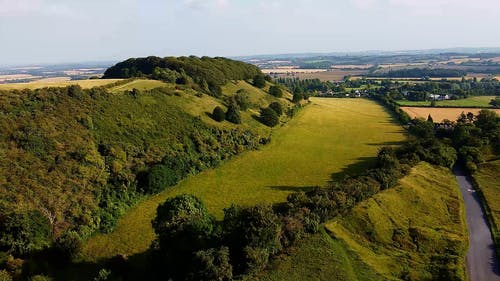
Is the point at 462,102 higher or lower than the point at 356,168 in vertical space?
higher

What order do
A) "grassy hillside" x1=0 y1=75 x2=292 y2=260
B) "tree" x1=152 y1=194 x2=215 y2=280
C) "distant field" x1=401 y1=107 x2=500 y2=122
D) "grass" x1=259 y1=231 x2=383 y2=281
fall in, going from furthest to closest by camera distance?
"distant field" x1=401 y1=107 x2=500 y2=122 < "grassy hillside" x1=0 y1=75 x2=292 y2=260 < "grass" x1=259 y1=231 x2=383 y2=281 < "tree" x1=152 y1=194 x2=215 y2=280

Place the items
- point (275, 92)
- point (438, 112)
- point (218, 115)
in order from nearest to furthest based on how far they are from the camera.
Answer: point (218, 115)
point (438, 112)
point (275, 92)

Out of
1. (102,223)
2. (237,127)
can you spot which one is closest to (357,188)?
(102,223)

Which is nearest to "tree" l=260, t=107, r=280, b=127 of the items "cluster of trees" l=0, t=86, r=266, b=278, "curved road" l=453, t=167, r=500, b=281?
"cluster of trees" l=0, t=86, r=266, b=278

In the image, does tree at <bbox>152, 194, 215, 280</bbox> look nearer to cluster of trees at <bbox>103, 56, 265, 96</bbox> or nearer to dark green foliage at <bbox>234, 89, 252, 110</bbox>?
dark green foliage at <bbox>234, 89, 252, 110</bbox>

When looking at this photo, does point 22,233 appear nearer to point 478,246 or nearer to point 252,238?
point 252,238

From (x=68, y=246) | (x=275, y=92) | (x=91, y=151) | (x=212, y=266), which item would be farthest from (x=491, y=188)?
(x=275, y=92)

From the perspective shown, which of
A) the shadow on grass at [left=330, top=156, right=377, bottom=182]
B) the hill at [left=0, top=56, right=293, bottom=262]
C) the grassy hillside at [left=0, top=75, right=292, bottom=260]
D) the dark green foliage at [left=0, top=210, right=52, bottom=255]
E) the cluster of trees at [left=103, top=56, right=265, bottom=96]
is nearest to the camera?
the dark green foliage at [left=0, top=210, right=52, bottom=255]
